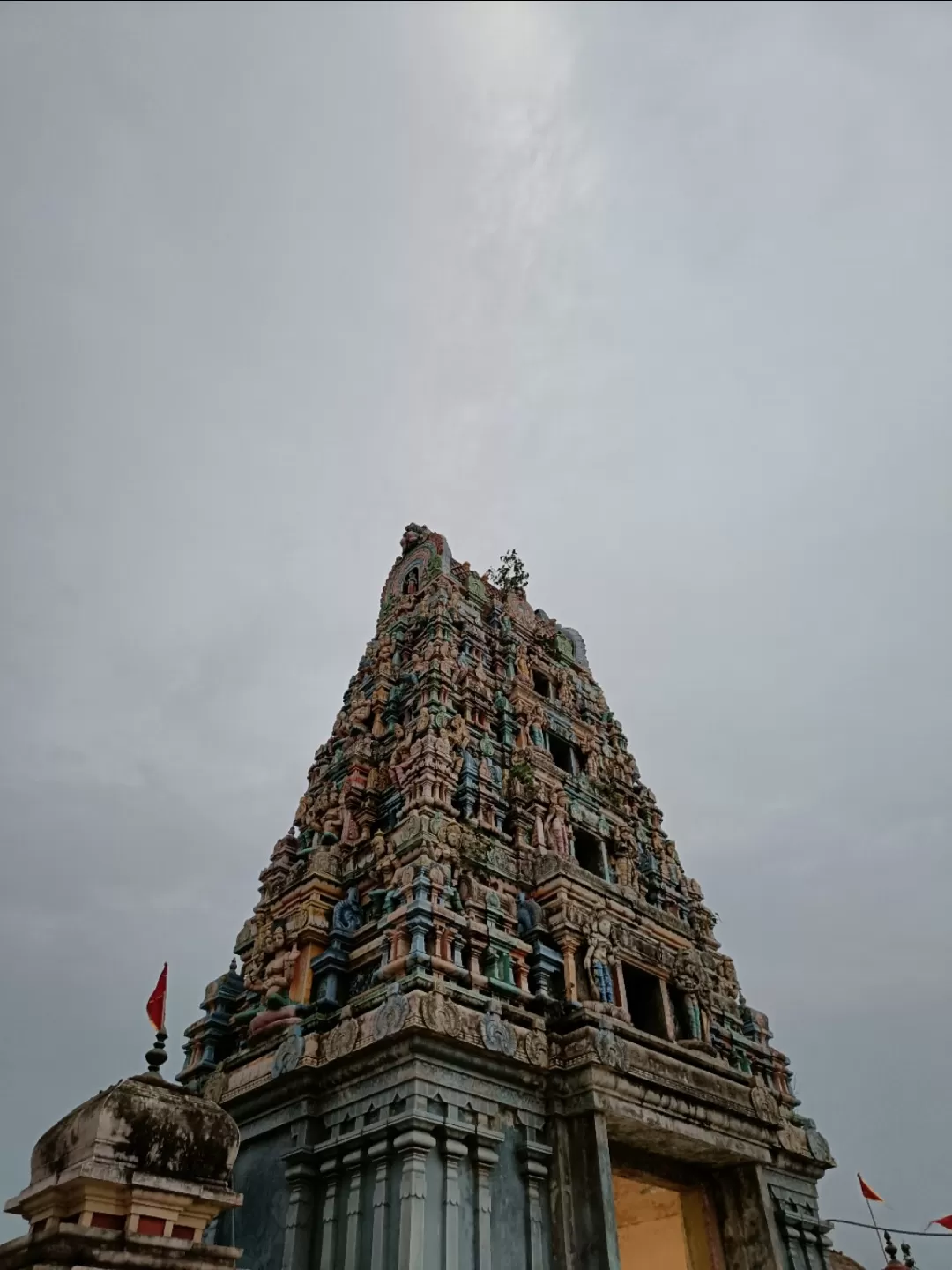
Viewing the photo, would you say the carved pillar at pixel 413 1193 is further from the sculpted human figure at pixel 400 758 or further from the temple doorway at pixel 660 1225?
the sculpted human figure at pixel 400 758

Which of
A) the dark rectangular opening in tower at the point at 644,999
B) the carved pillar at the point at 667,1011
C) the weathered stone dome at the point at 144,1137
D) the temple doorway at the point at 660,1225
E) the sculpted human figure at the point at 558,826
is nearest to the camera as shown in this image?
the weathered stone dome at the point at 144,1137

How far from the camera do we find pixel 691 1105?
48.7 ft

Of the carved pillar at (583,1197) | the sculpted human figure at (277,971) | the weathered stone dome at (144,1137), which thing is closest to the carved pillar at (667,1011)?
the carved pillar at (583,1197)

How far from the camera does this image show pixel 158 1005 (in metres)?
10.5

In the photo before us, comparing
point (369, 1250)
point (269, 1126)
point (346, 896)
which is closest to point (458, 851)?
point (346, 896)

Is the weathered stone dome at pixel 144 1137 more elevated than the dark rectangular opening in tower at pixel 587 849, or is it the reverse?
the dark rectangular opening in tower at pixel 587 849

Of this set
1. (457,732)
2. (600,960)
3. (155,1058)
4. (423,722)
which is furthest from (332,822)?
(155,1058)

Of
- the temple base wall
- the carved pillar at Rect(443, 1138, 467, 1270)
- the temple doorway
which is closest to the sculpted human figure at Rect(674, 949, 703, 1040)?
the temple doorway

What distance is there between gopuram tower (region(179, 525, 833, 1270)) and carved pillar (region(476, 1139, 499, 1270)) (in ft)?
0.11

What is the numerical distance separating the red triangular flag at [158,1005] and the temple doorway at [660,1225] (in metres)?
9.04

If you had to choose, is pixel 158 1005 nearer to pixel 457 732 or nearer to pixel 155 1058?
pixel 155 1058

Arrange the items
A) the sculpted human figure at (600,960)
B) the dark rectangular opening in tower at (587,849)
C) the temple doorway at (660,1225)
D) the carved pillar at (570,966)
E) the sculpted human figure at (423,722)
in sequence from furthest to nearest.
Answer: the dark rectangular opening in tower at (587,849)
the sculpted human figure at (423,722)
the sculpted human figure at (600,960)
the carved pillar at (570,966)
the temple doorway at (660,1225)

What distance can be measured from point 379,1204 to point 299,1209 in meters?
1.73

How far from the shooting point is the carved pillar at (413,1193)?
35.1 ft
